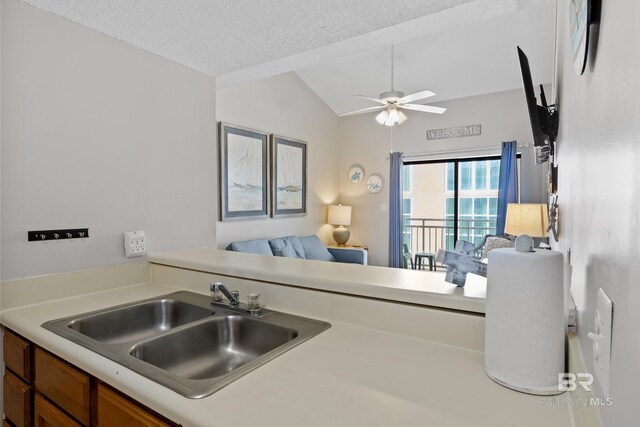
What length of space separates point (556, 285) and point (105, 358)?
45.0 inches

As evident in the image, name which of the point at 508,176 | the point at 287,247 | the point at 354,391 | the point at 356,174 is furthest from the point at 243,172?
→ the point at 354,391

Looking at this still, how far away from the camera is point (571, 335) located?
0.83 metres

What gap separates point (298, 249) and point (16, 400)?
3277 millimetres

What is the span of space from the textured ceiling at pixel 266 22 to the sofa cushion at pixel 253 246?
2079mm

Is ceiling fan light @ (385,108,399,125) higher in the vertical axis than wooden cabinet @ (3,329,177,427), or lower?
higher

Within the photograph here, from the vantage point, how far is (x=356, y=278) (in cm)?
126

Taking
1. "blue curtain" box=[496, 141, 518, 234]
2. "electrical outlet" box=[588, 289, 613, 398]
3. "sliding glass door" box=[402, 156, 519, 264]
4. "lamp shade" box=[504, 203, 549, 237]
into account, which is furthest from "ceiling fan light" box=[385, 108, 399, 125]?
"electrical outlet" box=[588, 289, 613, 398]

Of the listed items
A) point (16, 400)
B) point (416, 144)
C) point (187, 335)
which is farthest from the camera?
point (416, 144)

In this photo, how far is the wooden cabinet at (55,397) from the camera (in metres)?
0.89

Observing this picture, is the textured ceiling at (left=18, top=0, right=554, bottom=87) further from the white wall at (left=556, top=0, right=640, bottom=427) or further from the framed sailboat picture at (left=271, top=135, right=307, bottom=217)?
the framed sailboat picture at (left=271, top=135, right=307, bottom=217)

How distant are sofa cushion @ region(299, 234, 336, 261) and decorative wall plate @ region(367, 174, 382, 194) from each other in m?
1.31

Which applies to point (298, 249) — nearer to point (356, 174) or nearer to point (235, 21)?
point (356, 174)

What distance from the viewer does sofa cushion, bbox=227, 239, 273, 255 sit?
3693mm

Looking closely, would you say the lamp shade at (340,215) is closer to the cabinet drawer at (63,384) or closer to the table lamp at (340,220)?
the table lamp at (340,220)
